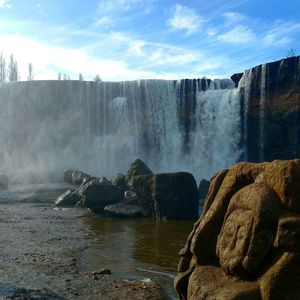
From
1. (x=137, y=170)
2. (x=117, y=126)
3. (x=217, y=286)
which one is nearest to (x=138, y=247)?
(x=217, y=286)

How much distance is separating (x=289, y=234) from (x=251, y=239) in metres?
0.50

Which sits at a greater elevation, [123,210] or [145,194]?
[145,194]

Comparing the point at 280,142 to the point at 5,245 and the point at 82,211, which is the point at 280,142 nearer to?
the point at 82,211

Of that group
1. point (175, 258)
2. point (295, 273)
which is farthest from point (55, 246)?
point (295, 273)

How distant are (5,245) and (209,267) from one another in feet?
29.4

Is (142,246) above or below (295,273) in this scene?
below

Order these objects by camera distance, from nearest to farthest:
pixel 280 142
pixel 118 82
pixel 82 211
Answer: pixel 82 211 → pixel 280 142 → pixel 118 82

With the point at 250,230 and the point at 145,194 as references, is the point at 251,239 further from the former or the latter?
the point at 145,194

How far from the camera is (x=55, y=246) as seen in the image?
46.2 feet

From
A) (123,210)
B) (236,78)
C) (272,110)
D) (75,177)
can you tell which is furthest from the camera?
(236,78)

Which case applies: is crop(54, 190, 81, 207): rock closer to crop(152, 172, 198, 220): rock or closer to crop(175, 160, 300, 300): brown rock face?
crop(152, 172, 198, 220): rock

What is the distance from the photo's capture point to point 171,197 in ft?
A: 69.9

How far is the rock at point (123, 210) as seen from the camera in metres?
21.9

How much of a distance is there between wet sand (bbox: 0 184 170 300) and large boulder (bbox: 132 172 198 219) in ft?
10.8
